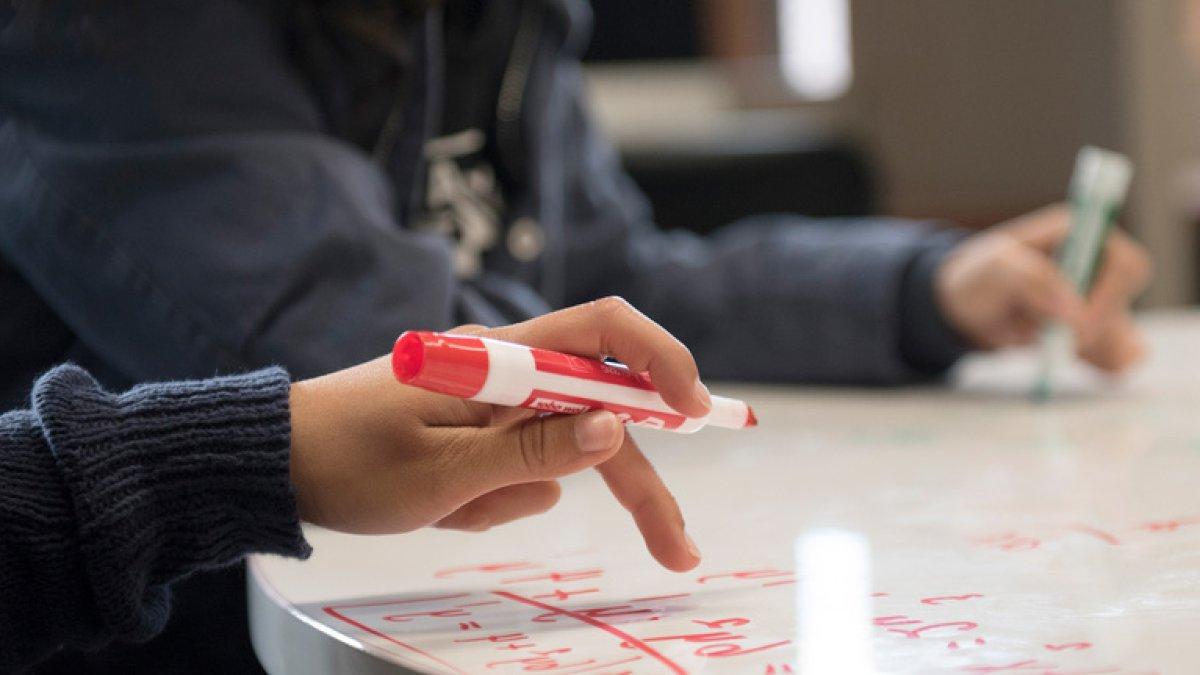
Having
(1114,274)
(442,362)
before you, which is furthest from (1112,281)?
(442,362)

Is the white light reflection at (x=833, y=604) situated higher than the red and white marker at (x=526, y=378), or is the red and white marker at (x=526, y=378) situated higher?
the red and white marker at (x=526, y=378)

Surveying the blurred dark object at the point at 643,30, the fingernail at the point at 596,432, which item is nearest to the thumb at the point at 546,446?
the fingernail at the point at 596,432

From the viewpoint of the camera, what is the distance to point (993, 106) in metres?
2.03

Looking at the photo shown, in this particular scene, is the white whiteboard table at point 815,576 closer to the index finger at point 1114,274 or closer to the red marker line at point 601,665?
the red marker line at point 601,665

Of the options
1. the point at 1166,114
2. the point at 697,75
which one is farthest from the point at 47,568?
the point at 697,75

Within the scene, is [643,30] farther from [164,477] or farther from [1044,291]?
[164,477]

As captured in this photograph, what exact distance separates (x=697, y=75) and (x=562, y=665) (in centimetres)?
211

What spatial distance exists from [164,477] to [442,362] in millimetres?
98

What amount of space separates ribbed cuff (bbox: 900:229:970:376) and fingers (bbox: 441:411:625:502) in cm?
50

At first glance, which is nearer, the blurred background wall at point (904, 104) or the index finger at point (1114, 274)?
the index finger at point (1114, 274)

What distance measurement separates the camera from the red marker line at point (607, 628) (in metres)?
0.32

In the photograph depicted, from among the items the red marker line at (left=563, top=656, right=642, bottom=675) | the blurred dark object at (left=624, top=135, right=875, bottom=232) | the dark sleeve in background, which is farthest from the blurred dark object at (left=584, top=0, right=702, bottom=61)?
the red marker line at (left=563, top=656, right=642, bottom=675)

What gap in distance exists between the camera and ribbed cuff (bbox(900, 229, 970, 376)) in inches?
32.9

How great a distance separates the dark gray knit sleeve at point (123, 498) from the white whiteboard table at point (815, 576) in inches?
1.0
